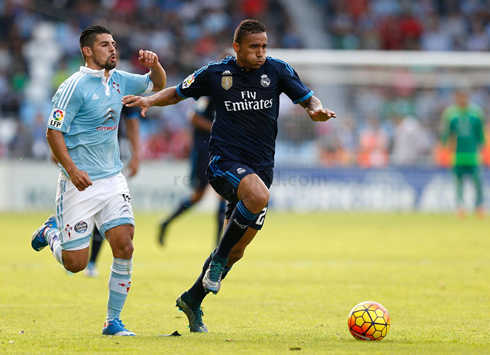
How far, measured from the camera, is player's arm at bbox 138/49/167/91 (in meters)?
6.06

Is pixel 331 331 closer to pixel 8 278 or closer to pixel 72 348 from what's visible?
pixel 72 348

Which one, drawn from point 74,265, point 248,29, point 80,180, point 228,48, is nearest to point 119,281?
point 74,265

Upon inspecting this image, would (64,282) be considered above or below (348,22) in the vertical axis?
below

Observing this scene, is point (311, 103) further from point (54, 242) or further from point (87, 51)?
point (54, 242)

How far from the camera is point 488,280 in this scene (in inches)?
344

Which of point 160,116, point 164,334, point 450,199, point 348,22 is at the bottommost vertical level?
point 164,334

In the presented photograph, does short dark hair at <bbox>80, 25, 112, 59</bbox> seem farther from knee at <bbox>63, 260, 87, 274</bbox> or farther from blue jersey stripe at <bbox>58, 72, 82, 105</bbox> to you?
knee at <bbox>63, 260, 87, 274</bbox>

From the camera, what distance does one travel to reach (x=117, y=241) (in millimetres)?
5734

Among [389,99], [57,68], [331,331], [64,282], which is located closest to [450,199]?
[389,99]

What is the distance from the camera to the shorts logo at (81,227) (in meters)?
5.85

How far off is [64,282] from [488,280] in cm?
479

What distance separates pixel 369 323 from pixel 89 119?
8.38 feet

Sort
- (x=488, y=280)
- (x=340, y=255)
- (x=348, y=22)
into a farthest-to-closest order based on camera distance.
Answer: (x=348, y=22)
(x=340, y=255)
(x=488, y=280)

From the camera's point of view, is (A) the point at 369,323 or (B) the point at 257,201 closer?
(A) the point at 369,323
